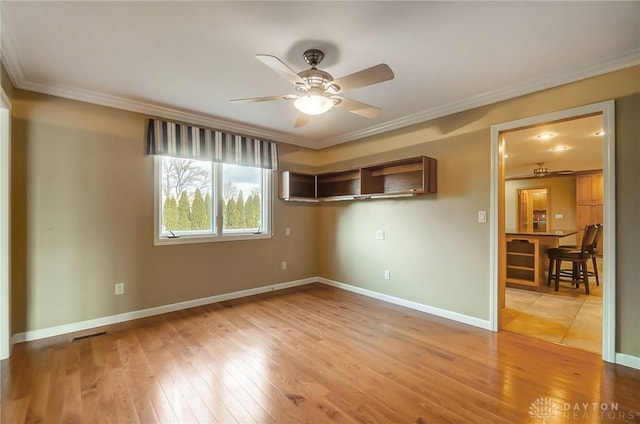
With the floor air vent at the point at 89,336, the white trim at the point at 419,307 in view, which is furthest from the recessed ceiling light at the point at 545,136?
the floor air vent at the point at 89,336

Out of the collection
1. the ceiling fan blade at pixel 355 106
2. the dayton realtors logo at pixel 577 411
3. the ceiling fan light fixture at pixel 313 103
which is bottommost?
the dayton realtors logo at pixel 577 411

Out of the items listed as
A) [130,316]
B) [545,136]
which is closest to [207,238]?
[130,316]

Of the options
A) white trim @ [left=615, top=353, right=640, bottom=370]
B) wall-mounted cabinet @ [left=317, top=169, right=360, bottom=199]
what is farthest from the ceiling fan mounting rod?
white trim @ [left=615, top=353, right=640, bottom=370]

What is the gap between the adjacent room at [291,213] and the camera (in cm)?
191

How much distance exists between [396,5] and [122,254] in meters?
3.56

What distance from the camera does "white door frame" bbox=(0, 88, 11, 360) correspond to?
94.2 inches

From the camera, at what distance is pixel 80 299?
120 inches

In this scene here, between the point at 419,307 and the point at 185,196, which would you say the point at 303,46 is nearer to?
the point at 185,196

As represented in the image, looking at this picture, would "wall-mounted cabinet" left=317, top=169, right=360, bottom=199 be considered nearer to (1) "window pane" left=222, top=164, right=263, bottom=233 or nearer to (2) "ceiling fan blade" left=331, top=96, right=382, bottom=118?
(1) "window pane" left=222, top=164, right=263, bottom=233

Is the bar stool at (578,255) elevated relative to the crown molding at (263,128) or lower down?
lower down

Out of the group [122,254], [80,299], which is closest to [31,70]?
[122,254]

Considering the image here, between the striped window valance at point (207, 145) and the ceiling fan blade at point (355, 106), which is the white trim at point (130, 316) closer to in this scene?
the striped window valance at point (207, 145)

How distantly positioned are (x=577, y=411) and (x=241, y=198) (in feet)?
13.2

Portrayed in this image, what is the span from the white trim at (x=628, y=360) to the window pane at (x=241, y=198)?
4.15 meters
